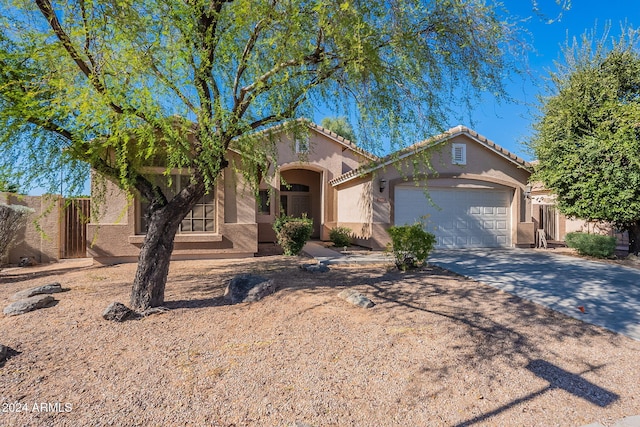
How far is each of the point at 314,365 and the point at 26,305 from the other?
4798mm

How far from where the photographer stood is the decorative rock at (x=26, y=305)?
193 inches

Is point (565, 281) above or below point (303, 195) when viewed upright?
below

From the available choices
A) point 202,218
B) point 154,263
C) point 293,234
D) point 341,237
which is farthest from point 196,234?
point 341,237

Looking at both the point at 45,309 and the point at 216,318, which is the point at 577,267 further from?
the point at 45,309

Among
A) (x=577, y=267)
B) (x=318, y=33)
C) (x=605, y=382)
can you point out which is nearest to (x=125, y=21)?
(x=318, y=33)

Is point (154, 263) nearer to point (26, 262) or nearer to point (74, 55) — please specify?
point (74, 55)

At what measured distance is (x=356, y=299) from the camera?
5387 mm

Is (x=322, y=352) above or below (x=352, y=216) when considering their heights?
below

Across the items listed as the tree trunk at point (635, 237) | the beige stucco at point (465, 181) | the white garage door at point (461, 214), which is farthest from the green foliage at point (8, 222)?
the tree trunk at point (635, 237)

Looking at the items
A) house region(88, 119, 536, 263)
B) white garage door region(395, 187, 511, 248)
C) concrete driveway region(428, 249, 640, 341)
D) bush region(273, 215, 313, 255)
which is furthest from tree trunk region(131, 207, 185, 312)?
white garage door region(395, 187, 511, 248)

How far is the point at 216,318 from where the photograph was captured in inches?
187

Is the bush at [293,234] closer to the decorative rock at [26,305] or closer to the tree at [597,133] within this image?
the decorative rock at [26,305]

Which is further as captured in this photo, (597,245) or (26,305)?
(597,245)

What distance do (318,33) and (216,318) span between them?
4.71 metres
